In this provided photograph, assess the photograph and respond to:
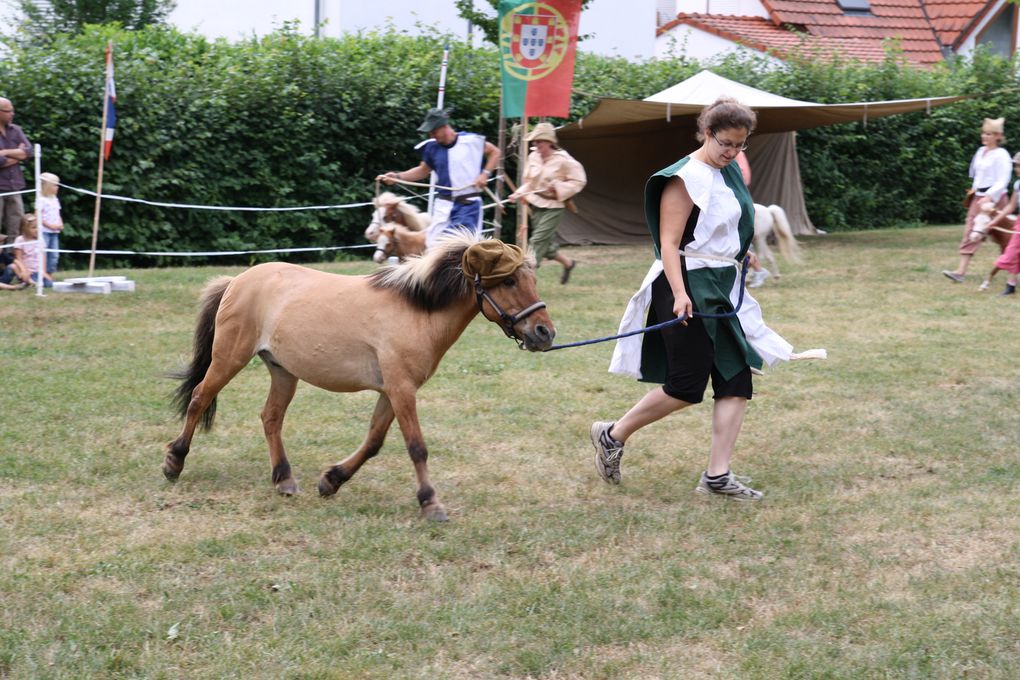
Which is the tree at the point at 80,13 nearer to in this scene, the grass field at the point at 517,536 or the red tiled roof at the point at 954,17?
the grass field at the point at 517,536

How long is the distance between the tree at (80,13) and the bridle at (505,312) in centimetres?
1892

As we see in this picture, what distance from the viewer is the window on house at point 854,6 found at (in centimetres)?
2891

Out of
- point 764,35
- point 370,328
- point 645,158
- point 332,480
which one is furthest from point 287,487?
point 764,35

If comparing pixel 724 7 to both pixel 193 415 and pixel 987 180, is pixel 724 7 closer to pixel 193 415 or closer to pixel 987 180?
pixel 987 180

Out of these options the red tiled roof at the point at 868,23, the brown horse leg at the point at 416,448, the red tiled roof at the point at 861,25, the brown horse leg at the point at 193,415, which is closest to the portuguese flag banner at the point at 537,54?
the brown horse leg at the point at 193,415

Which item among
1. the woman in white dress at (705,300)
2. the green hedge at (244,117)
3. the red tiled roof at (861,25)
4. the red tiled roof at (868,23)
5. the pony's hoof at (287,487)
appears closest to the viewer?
the woman in white dress at (705,300)

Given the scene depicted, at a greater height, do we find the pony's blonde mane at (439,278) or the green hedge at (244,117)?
the green hedge at (244,117)

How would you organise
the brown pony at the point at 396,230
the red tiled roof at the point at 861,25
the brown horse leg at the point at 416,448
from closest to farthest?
the brown horse leg at the point at 416,448 < the brown pony at the point at 396,230 < the red tiled roof at the point at 861,25

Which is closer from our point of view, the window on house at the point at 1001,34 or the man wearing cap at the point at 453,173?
the man wearing cap at the point at 453,173

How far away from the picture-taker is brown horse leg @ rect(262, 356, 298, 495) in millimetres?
5422

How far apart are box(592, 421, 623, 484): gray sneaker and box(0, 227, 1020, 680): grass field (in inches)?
5.1

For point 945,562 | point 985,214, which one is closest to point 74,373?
point 945,562

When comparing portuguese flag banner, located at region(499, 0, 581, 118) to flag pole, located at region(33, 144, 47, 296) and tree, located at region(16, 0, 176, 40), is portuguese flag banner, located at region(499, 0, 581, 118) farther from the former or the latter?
tree, located at region(16, 0, 176, 40)

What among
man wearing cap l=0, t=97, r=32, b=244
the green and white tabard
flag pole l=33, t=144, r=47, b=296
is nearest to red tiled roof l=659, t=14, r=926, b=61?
man wearing cap l=0, t=97, r=32, b=244
